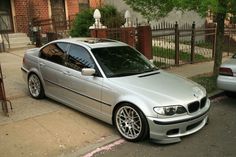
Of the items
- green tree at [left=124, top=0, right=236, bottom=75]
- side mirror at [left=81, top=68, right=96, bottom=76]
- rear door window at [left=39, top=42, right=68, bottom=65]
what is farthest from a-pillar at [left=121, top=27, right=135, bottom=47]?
side mirror at [left=81, top=68, right=96, bottom=76]

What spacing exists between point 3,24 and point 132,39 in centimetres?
889

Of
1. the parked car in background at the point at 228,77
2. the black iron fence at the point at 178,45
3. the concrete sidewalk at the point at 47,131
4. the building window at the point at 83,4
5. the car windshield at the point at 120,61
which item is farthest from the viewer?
the building window at the point at 83,4

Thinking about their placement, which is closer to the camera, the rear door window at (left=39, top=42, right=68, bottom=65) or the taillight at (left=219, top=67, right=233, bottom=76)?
the rear door window at (left=39, top=42, right=68, bottom=65)

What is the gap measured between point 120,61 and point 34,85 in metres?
2.30

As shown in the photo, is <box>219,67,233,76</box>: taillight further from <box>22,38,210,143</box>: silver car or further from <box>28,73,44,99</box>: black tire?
<box>28,73,44,99</box>: black tire

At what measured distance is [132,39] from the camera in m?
10.6

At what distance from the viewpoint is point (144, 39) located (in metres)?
10.8

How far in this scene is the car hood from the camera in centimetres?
543

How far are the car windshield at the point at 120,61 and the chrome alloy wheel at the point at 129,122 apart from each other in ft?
2.54

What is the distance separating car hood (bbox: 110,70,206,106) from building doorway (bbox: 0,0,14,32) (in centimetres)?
1258

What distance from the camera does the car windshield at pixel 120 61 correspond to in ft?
20.6

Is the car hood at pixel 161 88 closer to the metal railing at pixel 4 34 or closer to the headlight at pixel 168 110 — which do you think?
the headlight at pixel 168 110

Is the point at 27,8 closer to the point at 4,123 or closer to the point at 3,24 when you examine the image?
the point at 3,24

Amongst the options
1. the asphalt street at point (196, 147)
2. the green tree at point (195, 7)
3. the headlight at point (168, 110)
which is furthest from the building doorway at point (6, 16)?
the headlight at point (168, 110)
